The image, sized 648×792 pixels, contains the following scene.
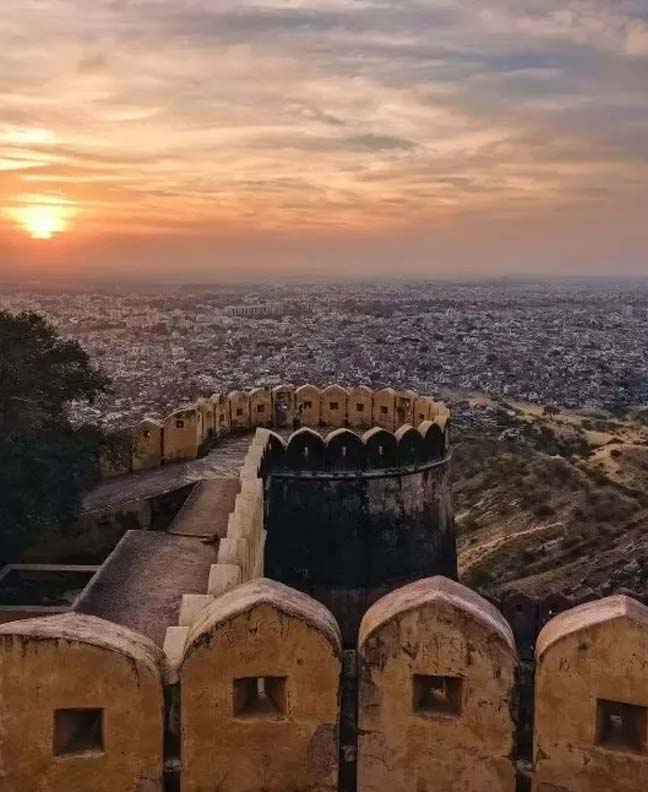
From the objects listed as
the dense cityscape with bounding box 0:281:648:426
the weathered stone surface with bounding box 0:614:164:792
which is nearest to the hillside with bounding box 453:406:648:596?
the dense cityscape with bounding box 0:281:648:426

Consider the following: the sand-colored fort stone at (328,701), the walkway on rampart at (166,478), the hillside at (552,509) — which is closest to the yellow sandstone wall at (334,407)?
the walkway on rampart at (166,478)

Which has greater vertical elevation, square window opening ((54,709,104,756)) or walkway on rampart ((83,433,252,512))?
square window opening ((54,709,104,756))

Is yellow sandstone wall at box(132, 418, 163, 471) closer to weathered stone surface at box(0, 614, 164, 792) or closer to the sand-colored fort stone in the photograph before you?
the sand-colored fort stone

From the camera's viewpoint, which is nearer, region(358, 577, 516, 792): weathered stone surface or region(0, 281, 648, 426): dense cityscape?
region(358, 577, 516, 792): weathered stone surface

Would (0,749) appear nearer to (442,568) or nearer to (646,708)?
(646,708)

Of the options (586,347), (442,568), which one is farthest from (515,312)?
(442,568)

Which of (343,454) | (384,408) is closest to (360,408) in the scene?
(384,408)
